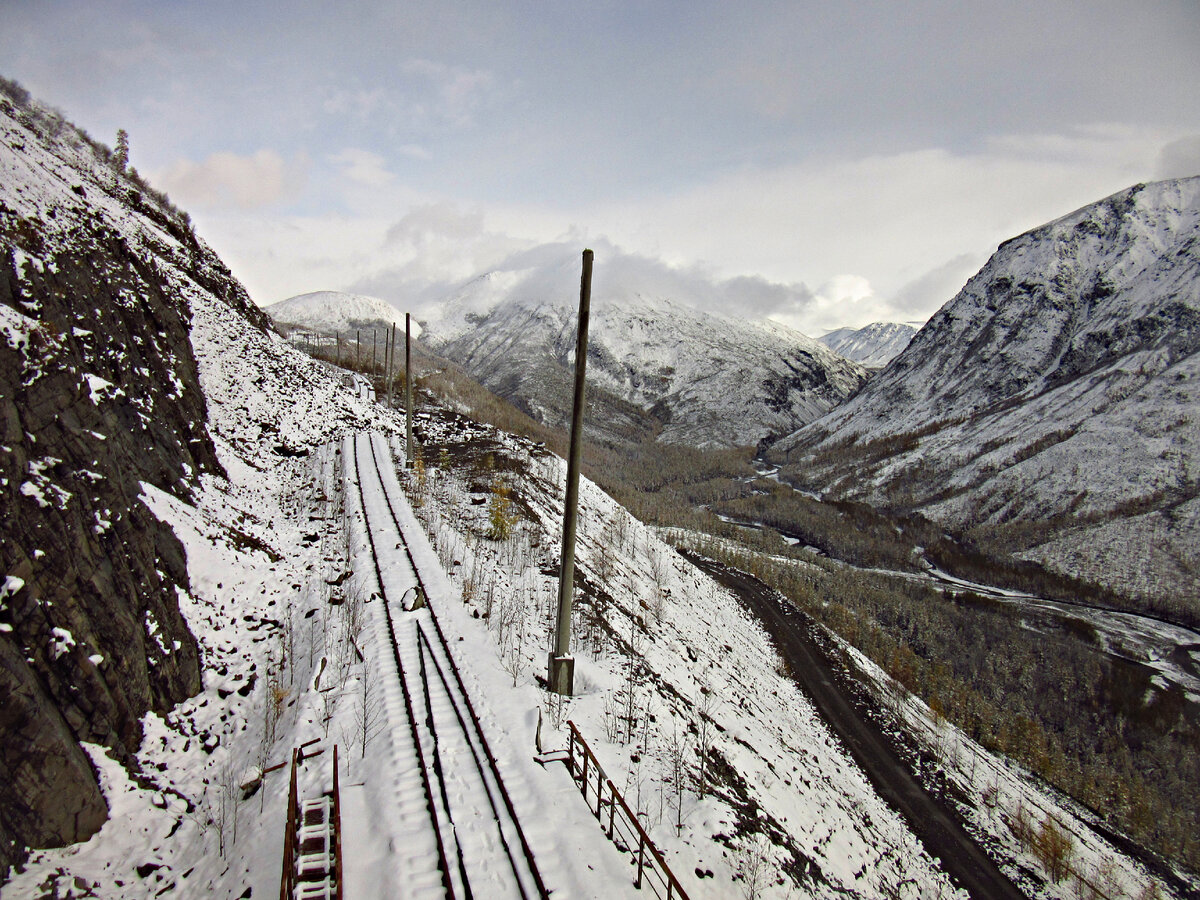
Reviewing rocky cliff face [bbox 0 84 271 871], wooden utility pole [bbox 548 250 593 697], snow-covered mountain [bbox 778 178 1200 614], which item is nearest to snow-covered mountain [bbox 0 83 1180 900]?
rocky cliff face [bbox 0 84 271 871]

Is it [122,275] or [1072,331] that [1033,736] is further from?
[1072,331]

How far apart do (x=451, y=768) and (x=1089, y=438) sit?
533 ft

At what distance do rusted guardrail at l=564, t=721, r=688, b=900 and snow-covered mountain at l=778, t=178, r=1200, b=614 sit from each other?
123 meters

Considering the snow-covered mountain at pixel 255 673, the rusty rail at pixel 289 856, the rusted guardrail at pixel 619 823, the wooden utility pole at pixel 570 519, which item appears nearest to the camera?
the rusty rail at pixel 289 856

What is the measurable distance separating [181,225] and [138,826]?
176 ft

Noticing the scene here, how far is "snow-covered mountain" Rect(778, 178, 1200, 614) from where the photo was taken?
331 ft

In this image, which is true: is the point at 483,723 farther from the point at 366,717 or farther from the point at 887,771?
the point at 887,771

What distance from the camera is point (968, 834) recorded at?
2139 centimetres

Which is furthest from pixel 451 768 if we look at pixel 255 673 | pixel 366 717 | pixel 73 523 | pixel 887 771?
pixel 887 771

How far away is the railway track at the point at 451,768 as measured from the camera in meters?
7.00

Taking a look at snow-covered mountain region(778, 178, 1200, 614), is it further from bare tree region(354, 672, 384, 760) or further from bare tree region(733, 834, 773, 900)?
bare tree region(354, 672, 384, 760)

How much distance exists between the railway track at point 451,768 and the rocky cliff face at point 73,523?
14.0ft

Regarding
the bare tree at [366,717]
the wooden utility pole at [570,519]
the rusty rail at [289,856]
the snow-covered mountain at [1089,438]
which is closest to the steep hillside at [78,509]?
the rusty rail at [289,856]

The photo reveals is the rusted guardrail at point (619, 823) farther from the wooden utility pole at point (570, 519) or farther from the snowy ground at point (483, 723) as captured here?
the wooden utility pole at point (570, 519)
